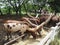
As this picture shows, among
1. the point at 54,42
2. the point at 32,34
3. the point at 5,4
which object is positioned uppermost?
the point at 5,4

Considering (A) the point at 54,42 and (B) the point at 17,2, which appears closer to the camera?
(A) the point at 54,42

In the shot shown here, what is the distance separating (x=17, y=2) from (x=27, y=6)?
2.33 metres

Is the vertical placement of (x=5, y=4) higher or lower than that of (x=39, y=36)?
higher

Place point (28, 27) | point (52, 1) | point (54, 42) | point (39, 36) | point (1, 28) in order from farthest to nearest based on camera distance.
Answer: point (52, 1) → point (39, 36) → point (28, 27) → point (54, 42) → point (1, 28)

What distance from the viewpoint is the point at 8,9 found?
28812mm

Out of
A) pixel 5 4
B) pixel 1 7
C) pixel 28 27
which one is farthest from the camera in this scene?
pixel 1 7

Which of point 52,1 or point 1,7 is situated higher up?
point 1,7

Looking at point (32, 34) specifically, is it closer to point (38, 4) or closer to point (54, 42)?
→ point (54, 42)

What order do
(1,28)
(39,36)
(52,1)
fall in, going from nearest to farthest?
(1,28) < (39,36) < (52,1)

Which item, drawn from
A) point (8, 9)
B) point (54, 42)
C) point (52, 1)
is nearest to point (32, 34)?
point (54, 42)

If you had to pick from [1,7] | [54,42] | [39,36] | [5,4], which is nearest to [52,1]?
[5,4]

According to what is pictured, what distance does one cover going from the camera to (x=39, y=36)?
27.2 feet

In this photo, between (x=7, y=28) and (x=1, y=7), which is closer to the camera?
(x=7, y=28)

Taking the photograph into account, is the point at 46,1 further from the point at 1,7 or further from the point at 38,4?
the point at 1,7
